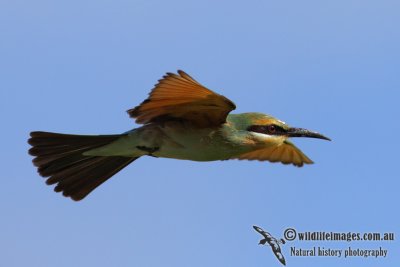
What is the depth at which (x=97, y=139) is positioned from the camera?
295 inches

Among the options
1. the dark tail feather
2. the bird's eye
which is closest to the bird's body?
the bird's eye

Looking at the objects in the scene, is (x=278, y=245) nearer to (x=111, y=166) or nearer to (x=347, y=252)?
(x=347, y=252)

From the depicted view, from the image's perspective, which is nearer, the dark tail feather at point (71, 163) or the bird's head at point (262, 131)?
the bird's head at point (262, 131)

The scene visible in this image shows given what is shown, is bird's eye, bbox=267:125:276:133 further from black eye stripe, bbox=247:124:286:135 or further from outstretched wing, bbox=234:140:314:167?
outstretched wing, bbox=234:140:314:167

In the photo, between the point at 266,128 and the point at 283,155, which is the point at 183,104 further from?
the point at 283,155

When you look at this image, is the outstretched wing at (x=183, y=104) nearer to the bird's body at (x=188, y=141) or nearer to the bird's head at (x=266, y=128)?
the bird's body at (x=188, y=141)

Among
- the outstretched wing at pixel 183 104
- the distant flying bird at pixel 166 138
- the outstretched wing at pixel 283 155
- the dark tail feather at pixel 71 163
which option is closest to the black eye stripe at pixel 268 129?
the distant flying bird at pixel 166 138

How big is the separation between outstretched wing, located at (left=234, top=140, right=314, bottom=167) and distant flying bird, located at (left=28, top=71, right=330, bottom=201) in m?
0.79

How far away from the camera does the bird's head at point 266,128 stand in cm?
743

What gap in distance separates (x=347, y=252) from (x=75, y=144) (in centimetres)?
279

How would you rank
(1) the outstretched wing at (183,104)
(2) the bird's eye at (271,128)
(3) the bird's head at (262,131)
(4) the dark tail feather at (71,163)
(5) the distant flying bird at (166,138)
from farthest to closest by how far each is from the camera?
(4) the dark tail feather at (71,163) → (2) the bird's eye at (271,128) → (3) the bird's head at (262,131) → (5) the distant flying bird at (166,138) → (1) the outstretched wing at (183,104)

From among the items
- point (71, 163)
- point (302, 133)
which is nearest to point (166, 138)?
point (71, 163)

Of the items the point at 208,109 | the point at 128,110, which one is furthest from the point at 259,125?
the point at 128,110

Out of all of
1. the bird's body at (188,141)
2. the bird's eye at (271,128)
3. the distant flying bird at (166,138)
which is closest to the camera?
the distant flying bird at (166,138)
